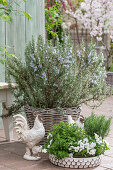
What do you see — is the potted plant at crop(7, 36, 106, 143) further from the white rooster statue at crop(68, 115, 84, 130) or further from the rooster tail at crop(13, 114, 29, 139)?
the rooster tail at crop(13, 114, 29, 139)

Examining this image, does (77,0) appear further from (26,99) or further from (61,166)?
(61,166)

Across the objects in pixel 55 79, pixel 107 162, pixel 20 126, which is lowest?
pixel 107 162

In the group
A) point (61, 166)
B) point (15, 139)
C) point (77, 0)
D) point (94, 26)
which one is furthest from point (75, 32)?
point (61, 166)

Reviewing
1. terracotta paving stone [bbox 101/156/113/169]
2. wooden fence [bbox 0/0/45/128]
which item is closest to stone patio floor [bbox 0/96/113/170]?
terracotta paving stone [bbox 101/156/113/169]

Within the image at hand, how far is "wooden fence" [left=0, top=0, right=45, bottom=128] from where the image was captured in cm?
505

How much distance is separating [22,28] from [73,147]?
8.04 ft

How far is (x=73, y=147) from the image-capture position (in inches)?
Result: 129

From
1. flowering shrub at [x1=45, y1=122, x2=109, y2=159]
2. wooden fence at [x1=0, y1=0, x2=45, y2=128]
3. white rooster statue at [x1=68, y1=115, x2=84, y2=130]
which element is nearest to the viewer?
flowering shrub at [x1=45, y1=122, x2=109, y2=159]

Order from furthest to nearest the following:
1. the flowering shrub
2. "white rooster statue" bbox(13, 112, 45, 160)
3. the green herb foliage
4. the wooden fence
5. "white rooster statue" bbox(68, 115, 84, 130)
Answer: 1. the wooden fence
2. the green herb foliage
3. "white rooster statue" bbox(68, 115, 84, 130)
4. "white rooster statue" bbox(13, 112, 45, 160)
5. the flowering shrub

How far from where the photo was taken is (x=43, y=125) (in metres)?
3.80

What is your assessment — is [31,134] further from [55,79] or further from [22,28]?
[22,28]

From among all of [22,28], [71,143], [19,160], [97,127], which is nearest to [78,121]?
[97,127]

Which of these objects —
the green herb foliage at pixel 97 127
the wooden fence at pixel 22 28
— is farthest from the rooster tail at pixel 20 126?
the wooden fence at pixel 22 28

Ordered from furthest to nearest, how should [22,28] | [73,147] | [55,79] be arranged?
[22,28], [55,79], [73,147]
